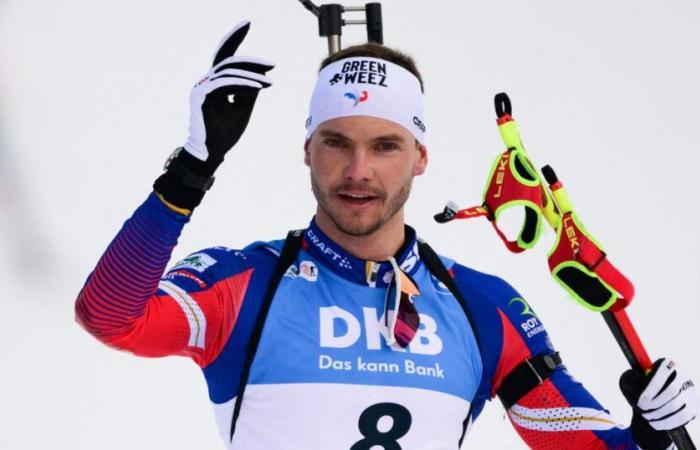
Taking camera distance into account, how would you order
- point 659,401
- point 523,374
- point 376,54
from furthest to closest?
point 376,54
point 523,374
point 659,401

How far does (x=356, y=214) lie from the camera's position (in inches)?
126

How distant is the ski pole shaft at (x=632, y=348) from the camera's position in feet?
10.5

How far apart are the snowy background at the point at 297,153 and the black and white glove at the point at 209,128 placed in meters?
1.06

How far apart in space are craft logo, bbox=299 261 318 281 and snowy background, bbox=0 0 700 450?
2.70 ft

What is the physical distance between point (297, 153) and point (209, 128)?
2720 millimetres

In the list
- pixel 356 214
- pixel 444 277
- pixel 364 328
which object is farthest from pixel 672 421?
pixel 356 214

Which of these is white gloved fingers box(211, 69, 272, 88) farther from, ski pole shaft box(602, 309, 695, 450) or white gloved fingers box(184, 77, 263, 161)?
ski pole shaft box(602, 309, 695, 450)

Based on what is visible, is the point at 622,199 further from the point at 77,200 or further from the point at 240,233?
the point at 77,200

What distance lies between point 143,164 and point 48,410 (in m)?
1.08

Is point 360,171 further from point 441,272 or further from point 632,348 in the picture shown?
point 632,348

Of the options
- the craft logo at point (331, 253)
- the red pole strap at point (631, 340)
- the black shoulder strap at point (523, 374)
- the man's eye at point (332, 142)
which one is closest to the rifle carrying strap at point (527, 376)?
the black shoulder strap at point (523, 374)

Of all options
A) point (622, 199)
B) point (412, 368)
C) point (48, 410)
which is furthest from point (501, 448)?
point (412, 368)

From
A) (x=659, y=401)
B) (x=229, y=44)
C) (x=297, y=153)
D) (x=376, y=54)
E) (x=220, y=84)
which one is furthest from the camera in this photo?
(x=297, y=153)

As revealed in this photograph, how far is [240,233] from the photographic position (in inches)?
205
